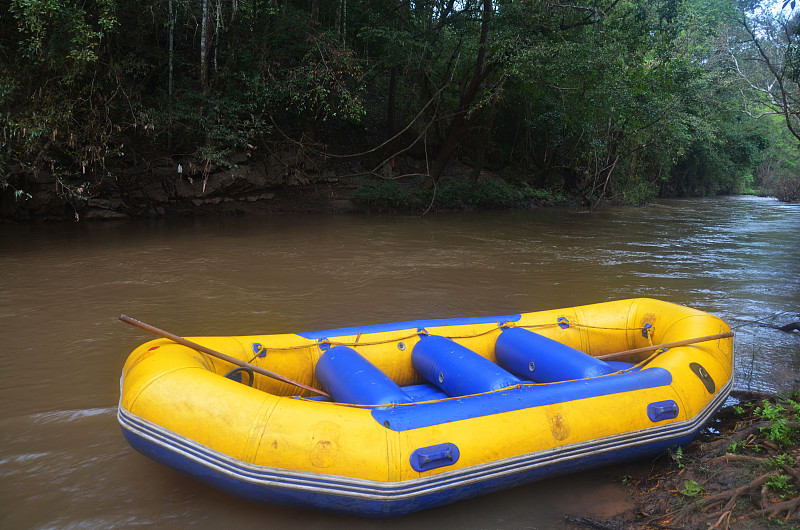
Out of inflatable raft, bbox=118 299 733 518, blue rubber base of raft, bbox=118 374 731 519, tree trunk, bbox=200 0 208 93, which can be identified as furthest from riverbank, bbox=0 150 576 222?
blue rubber base of raft, bbox=118 374 731 519

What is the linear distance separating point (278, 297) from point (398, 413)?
151 inches

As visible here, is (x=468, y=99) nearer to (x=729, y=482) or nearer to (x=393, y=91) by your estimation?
(x=393, y=91)

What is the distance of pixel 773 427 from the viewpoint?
257cm

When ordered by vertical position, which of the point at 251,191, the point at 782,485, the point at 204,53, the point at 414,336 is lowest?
the point at 782,485

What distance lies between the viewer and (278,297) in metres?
6.04

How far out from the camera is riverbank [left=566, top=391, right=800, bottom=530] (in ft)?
6.93

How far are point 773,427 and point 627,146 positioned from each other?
1584cm

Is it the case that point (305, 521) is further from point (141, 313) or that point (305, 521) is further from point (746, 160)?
point (746, 160)

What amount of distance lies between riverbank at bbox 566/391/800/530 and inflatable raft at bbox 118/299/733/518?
0.46 feet

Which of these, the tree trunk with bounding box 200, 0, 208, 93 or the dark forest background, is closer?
the dark forest background

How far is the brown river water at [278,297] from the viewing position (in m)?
2.50

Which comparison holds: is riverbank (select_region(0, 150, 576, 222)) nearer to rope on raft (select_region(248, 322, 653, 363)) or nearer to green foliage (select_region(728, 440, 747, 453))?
rope on raft (select_region(248, 322, 653, 363))

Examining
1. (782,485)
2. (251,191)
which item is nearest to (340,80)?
(251,191)

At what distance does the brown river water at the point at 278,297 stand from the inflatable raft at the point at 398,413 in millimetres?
209
